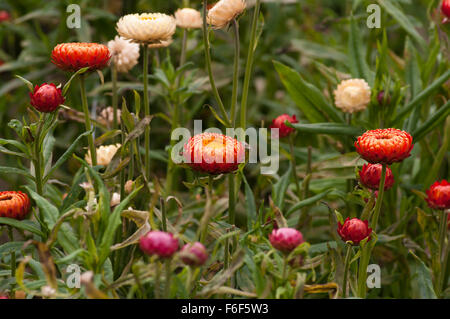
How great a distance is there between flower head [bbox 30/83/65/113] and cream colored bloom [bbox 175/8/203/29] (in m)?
0.52

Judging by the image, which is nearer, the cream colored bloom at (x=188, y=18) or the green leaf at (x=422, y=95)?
the green leaf at (x=422, y=95)

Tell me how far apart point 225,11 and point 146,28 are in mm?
149

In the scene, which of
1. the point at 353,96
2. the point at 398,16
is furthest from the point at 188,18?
the point at 398,16

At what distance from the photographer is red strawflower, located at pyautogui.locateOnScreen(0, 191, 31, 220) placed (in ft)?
3.25

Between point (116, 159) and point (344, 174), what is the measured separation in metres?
0.58

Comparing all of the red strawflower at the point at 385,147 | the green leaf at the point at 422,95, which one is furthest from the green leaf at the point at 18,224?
the green leaf at the point at 422,95

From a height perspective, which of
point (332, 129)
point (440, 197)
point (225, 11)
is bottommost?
point (440, 197)

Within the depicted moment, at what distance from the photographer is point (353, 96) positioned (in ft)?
4.37

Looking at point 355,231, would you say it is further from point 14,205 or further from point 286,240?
point 14,205

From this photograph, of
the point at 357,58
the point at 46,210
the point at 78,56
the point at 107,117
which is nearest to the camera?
the point at 46,210

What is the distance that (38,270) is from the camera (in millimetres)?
902

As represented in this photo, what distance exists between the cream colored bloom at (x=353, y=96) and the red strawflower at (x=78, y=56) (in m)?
0.57

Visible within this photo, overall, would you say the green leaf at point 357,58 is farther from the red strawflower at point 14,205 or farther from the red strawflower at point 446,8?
the red strawflower at point 14,205

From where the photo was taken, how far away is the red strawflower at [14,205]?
99 centimetres
